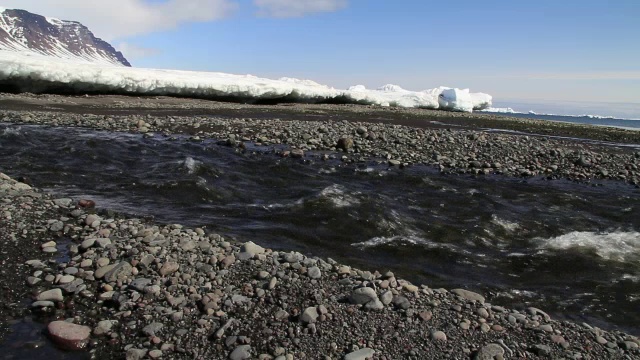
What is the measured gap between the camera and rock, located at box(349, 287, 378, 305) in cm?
488

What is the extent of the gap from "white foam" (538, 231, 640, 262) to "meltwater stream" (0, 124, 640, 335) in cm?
4

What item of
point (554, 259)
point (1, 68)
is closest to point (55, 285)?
point (554, 259)

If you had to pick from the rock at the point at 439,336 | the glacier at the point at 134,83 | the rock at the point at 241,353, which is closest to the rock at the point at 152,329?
the rock at the point at 241,353

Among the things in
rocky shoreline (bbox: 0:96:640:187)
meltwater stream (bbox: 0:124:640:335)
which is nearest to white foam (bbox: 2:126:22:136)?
meltwater stream (bbox: 0:124:640:335)

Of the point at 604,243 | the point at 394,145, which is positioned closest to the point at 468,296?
the point at 604,243

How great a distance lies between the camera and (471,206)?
1057cm

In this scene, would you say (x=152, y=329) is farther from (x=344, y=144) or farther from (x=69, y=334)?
(x=344, y=144)

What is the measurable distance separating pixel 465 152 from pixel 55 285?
13.8m

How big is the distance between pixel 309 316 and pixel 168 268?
1871mm

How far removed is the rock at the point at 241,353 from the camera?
4059mm

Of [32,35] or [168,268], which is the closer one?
[168,268]

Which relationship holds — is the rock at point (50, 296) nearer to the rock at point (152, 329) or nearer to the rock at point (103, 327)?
the rock at point (103, 327)

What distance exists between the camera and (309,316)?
4547 mm

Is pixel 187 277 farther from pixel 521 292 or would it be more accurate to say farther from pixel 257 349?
pixel 521 292
